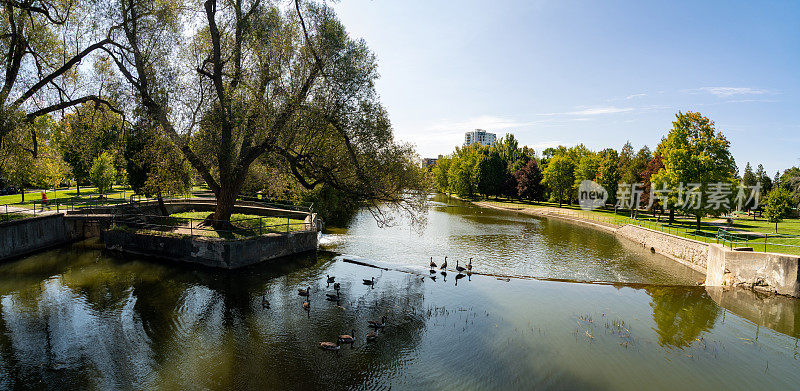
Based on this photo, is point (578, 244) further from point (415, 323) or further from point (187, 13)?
point (187, 13)

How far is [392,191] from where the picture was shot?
22344 mm

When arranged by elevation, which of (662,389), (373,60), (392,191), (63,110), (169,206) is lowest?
(662,389)

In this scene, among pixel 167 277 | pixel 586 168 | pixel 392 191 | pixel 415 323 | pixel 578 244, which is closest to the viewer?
pixel 415 323

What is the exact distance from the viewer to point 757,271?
2102 cm

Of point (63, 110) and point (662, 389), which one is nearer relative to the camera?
point (662, 389)

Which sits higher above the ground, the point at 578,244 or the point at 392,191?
the point at 392,191

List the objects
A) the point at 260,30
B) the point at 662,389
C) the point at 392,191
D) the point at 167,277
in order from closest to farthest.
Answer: the point at 662,389
the point at 167,277
the point at 260,30
the point at 392,191

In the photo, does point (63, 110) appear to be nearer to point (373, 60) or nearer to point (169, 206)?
point (169, 206)

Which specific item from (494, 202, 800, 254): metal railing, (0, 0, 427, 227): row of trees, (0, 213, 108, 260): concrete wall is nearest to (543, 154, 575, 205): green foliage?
(494, 202, 800, 254): metal railing

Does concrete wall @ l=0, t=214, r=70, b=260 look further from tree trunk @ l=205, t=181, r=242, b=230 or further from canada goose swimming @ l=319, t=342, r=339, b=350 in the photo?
canada goose swimming @ l=319, t=342, r=339, b=350

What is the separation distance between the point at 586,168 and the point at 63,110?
73249mm

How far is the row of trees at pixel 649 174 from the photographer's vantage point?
3553 cm

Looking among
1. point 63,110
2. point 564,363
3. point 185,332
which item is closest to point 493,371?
point 564,363
